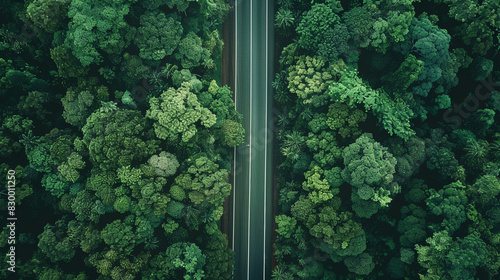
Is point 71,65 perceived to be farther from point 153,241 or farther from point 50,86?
point 153,241

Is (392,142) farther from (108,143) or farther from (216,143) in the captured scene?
(108,143)

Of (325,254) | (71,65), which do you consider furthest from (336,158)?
(71,65)

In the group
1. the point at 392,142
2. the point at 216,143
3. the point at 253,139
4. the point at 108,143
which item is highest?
the point at 253,139

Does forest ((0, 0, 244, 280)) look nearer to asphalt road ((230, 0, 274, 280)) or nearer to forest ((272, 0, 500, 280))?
asphalt road ((230, 0, 274, 280))

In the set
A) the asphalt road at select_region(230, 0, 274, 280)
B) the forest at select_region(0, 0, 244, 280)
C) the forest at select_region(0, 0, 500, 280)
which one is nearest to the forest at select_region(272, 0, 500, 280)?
the forest at select_region(0, 0, 500, 280)

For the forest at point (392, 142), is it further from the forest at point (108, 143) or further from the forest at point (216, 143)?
the forest at point (108, 143)

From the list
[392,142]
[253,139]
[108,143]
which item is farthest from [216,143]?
[392,142]
